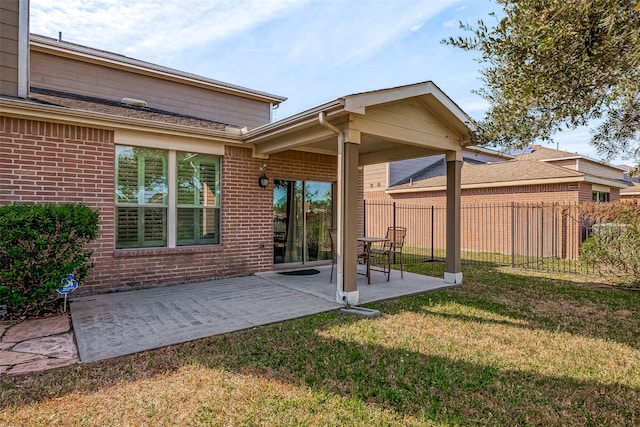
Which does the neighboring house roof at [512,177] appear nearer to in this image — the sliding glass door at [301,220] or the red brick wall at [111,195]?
the sliding glass door at [301,220]

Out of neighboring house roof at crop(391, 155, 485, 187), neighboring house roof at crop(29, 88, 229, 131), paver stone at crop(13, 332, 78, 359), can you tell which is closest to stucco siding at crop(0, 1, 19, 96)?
neighboring house roof at crop(29, 88, 229, 131)

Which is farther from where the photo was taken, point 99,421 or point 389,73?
point 389,73

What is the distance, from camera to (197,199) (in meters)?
7.20

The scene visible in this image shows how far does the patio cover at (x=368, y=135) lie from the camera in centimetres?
548

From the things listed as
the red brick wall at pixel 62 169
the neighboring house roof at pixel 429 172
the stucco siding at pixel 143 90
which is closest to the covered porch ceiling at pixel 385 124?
the red brick wall at pixel 62 169

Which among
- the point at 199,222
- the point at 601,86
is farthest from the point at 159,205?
the point at 601,86

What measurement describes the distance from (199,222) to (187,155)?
1.36m

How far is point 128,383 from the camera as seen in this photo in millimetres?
3061

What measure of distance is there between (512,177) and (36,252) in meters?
14.3

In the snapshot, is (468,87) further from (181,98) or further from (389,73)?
(181,98)

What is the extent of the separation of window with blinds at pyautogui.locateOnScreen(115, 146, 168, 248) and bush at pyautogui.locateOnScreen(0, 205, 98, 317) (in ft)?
4.51

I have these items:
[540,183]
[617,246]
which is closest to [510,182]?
[540,183]

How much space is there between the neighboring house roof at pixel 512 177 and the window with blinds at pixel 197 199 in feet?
34.8

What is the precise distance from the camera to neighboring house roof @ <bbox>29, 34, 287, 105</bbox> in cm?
880
